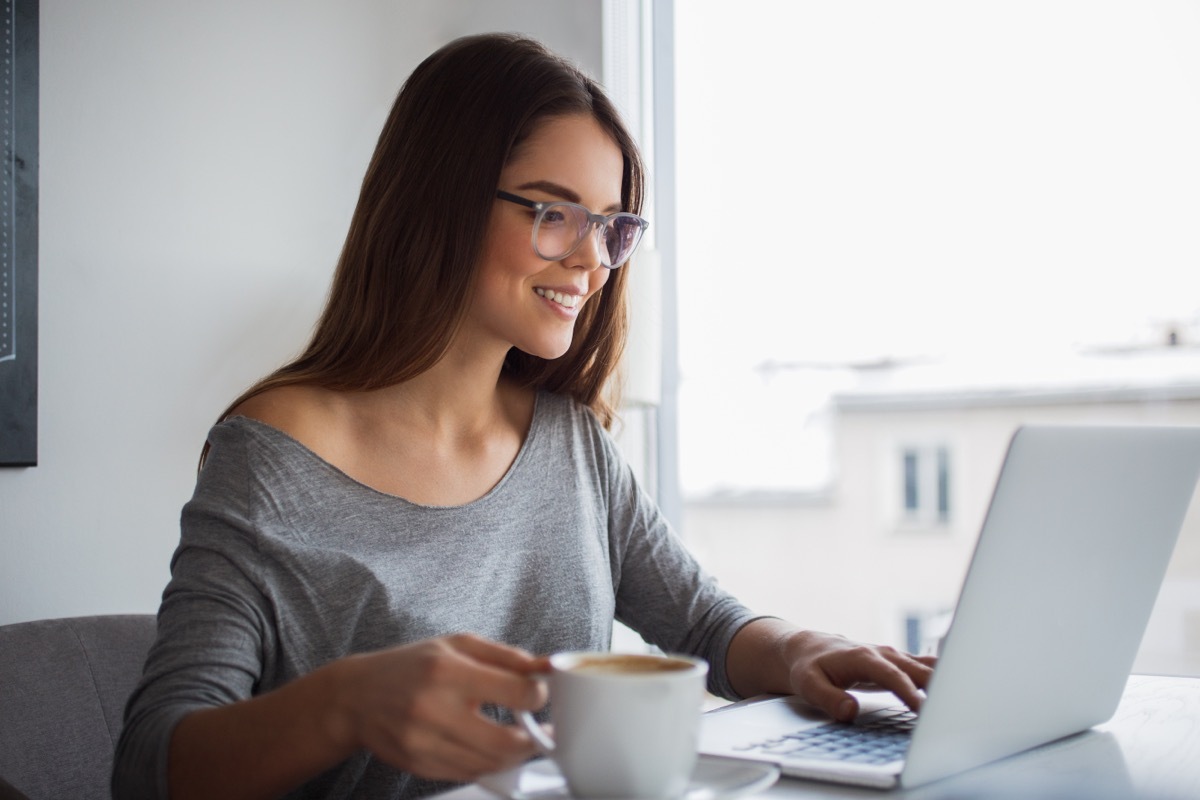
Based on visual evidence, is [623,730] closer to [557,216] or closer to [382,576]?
[382,576]

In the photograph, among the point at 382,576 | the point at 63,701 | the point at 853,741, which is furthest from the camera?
the point at 63,701

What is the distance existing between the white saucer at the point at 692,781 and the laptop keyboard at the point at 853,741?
0.36 ft

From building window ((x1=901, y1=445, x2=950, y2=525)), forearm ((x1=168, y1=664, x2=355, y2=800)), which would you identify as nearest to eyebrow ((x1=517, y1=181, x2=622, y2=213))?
forearm ((x1=168, y1=664, x2=355, y2=800))

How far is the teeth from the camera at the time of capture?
4.27 feet

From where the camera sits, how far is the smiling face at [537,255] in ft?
4.15

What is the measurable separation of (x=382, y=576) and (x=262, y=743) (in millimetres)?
363

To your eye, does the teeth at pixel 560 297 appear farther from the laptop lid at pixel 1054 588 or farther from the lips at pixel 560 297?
the laptop lid at pixel 1054 588

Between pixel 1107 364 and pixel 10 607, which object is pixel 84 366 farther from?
pixel 1107 364

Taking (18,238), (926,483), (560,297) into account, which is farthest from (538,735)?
(926,483)

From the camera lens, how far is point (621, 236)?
52.3 inches

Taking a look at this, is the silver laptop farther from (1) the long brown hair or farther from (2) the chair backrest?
(2) the chair backrest

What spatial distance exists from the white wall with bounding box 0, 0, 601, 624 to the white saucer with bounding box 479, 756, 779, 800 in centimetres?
133

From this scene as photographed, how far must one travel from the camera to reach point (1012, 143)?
282cm

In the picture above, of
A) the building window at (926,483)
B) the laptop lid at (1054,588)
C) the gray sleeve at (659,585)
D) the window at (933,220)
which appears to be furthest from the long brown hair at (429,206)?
the building window at (926,483)
